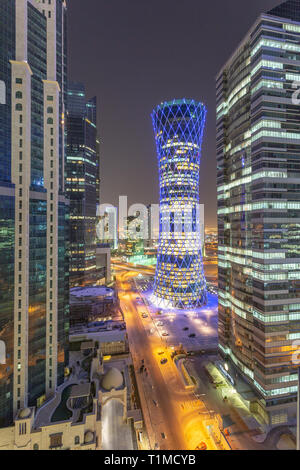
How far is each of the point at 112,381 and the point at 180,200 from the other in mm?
75219

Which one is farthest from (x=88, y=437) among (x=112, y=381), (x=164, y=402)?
(x=164, y=402)

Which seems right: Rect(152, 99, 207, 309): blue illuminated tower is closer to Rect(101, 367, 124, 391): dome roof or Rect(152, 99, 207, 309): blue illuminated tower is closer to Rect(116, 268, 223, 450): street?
Rect(116, 268, 223, 450): street

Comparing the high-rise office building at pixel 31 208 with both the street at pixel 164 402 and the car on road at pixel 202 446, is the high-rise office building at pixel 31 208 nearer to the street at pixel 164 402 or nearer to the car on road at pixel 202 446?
the street at pixel 164 402

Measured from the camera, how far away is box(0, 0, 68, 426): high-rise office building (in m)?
40.1

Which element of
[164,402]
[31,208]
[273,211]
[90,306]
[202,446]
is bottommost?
[164,402]

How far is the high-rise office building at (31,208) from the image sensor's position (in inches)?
1578

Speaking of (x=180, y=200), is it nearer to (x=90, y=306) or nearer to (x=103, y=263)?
(x=90, y=306)

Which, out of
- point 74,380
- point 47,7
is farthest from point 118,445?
point 47,7

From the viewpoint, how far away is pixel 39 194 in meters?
44.5

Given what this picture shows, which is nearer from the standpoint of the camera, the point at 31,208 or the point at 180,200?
the point at 31,208

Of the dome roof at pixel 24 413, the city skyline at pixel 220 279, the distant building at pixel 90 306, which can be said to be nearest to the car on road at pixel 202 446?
the city skyline at pixel 220 279

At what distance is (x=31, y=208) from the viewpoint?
4344 centimetres

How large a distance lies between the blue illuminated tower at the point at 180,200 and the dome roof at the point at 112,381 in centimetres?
5827

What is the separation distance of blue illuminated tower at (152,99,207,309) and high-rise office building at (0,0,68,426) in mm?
58692
